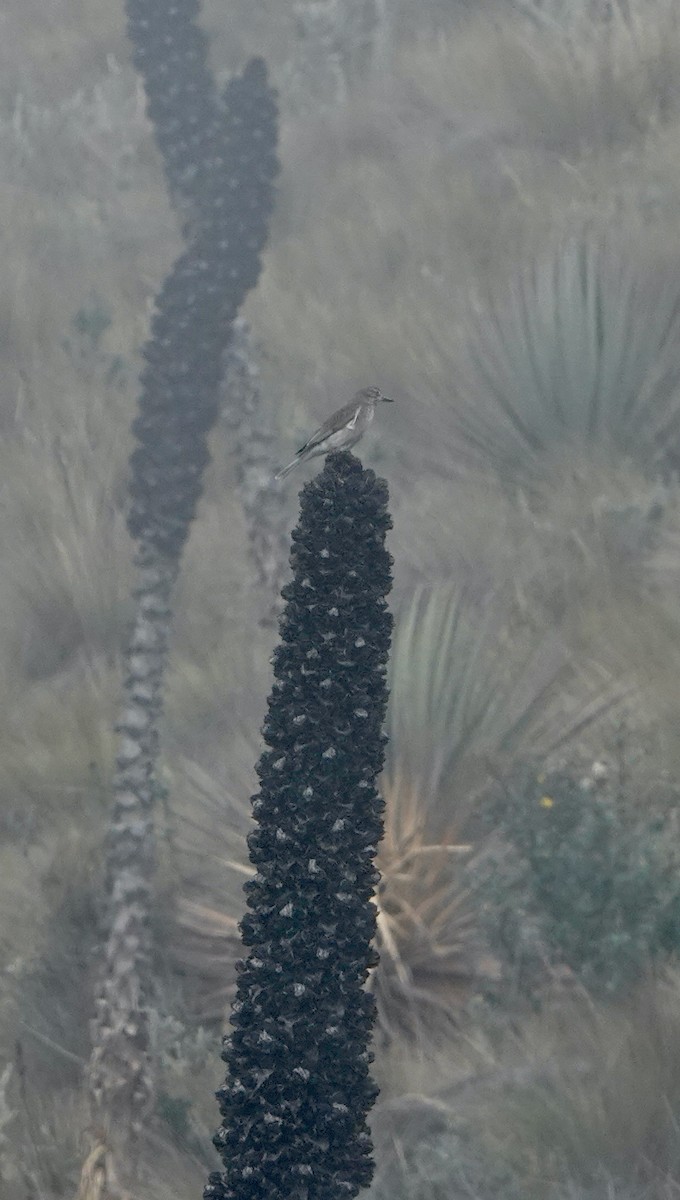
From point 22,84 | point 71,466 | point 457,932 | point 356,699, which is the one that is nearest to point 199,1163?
point 457,932

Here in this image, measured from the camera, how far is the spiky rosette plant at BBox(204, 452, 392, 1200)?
11.4 feet

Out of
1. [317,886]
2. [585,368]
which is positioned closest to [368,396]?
[317,886]

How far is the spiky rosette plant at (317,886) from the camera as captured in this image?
3.48 metres

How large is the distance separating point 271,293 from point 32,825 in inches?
158

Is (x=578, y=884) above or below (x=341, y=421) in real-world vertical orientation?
below

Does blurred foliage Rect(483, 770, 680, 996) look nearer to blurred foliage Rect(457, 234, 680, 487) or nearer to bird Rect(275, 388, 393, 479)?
bird Rect(275, 388, 393, 479)

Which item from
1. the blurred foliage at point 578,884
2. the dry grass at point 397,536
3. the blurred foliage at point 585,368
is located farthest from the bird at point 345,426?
the blurred foliage at point 585,368

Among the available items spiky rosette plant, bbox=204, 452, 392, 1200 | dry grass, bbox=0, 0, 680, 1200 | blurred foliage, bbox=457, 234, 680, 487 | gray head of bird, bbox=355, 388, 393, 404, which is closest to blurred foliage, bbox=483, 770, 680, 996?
dry grass, bbox=0, 0, 680, 1200

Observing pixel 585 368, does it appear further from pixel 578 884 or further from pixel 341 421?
pixel 341 421

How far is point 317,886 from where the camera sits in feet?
11.5

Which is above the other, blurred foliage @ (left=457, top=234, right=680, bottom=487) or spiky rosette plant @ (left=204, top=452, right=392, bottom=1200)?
blurred foliage @ (left=457, top=234, right=680, bottom=487)

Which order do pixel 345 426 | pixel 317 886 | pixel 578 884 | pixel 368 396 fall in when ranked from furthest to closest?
1. pixel 578 884
2. pixel 368 396
3. pixel 345 426
4. pixel 317 886

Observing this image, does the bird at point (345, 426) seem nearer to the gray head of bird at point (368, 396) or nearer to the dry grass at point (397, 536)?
the gray head of bird at point (368, 396)

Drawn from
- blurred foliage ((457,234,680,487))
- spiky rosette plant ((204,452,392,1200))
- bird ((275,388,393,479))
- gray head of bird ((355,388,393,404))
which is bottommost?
spiky rosette plant ((204,452,392,1200))
